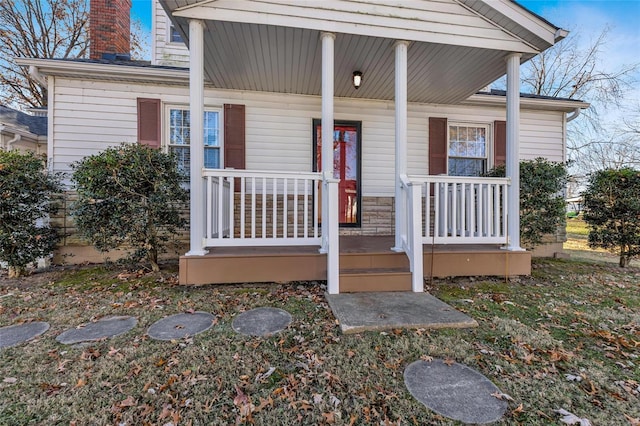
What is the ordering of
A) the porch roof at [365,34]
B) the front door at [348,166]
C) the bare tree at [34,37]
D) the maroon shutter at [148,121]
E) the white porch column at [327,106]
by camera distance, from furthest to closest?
the bare tree at [34,37] → the front door at [348,166] → the maroon shutter at [148,121] → the white porch column at [327,106] → the porch roof at [365,34]

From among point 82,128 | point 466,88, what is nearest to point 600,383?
point 466,88

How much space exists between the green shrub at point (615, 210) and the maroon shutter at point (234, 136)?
20.7 ft

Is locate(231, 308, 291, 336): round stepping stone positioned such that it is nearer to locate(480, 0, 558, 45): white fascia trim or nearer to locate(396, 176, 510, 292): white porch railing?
locate(396, 176, 510, 292): white porch railing

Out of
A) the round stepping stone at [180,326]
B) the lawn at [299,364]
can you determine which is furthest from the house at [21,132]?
the round stepping stone at [180,326]

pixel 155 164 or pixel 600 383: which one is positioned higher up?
pixel 155 164

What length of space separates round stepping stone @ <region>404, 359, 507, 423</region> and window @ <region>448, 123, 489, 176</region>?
16.3 feet

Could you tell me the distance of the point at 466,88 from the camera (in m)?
5.12

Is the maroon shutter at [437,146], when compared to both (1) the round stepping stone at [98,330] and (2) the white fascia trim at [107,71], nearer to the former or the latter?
(2) the white fascia trim at [107,71]

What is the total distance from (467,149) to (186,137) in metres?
5.53

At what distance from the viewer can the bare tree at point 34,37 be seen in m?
9.98

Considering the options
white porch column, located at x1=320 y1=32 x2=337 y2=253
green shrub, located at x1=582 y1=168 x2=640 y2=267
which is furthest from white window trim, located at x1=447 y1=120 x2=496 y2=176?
white porch column, located at x1=320 y1=32 x2=337 y2=253

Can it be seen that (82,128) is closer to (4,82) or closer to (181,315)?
(181,315)

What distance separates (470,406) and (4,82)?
15.8 meters

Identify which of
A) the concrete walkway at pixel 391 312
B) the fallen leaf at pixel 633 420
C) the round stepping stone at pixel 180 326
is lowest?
the fallen leaf at pixel 633 420
